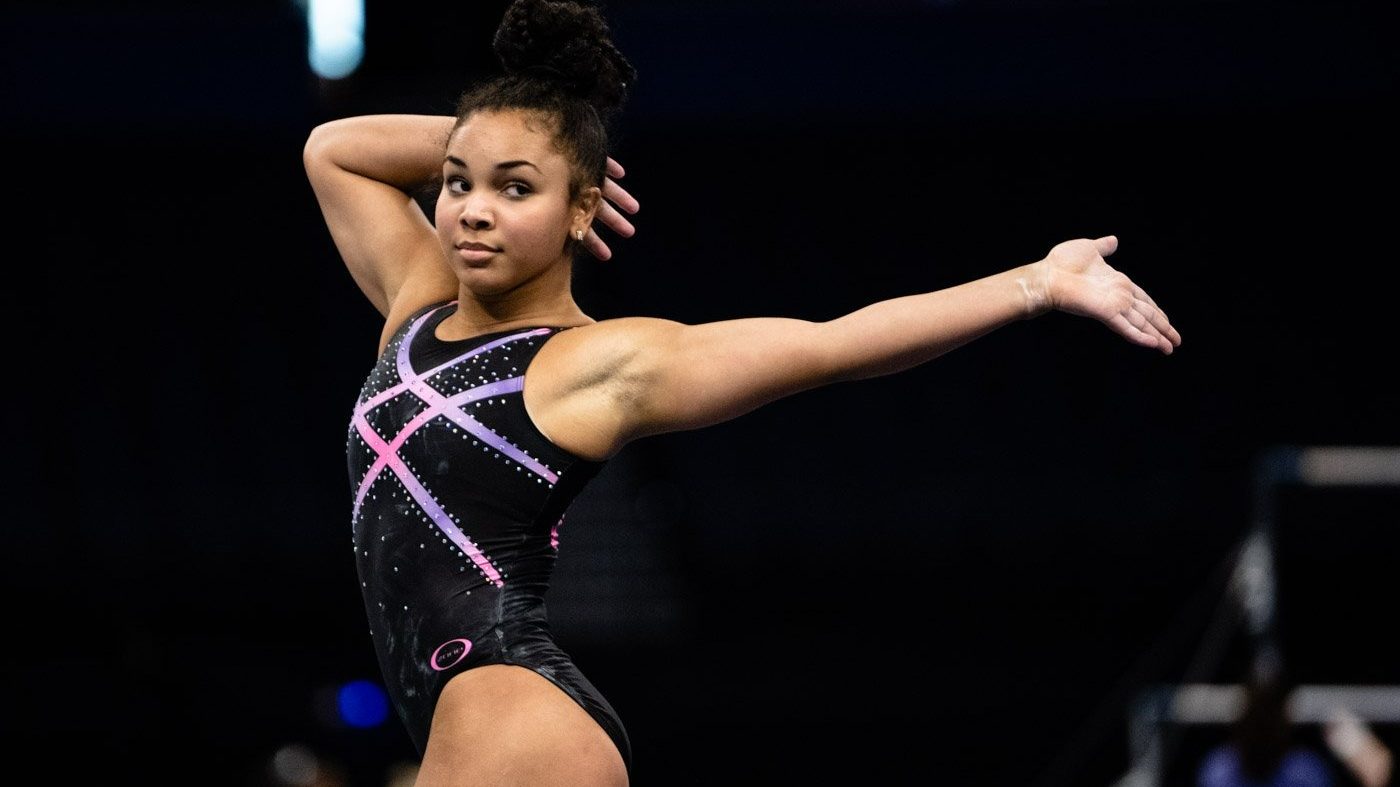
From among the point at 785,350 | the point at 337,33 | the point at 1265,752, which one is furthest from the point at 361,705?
the point at 785,350

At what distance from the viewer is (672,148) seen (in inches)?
355

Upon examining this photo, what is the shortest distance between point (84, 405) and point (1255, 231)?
6147 mm

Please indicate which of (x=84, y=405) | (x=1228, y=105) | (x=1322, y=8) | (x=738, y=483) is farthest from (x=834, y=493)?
(x=84, y=405)

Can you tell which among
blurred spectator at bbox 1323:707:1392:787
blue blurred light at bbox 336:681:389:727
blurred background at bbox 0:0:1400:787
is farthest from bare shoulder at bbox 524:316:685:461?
blue blurred light at bbox 336:681:389:727

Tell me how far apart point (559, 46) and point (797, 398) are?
263 inches

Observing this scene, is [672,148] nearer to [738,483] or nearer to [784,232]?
[784,232]

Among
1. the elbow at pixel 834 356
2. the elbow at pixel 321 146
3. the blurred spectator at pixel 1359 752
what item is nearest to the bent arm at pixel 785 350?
the elbow at pixel 834 356

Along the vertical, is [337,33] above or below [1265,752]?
above

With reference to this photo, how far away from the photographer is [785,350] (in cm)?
205

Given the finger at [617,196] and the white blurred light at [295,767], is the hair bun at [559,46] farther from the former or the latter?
the white blurred light at [295,767]

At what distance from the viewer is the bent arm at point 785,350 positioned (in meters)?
2.05

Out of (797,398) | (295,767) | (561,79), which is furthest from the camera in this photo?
(797,398)

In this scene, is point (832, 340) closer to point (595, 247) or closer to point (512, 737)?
point (595, 247)

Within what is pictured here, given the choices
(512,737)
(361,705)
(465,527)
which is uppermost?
(465,527)
